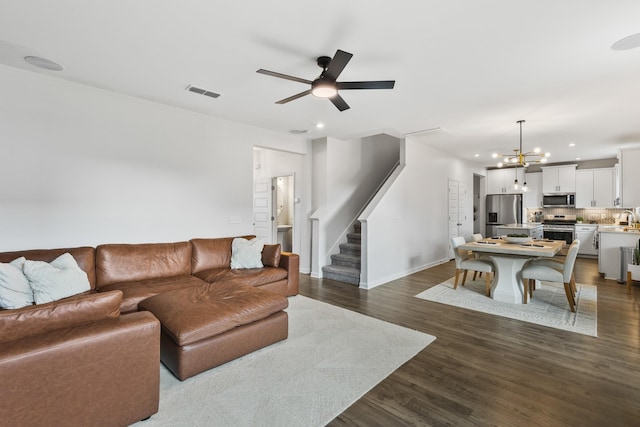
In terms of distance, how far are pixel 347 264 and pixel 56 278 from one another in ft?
13.8

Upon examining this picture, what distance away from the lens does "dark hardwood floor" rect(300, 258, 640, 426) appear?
76.4 inches

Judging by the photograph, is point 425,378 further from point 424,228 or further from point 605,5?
point 424,228

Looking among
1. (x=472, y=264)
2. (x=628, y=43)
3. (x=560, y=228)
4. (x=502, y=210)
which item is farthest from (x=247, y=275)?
(x=560, y=228)

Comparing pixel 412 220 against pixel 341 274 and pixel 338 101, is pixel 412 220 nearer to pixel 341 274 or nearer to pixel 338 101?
pixel 341 274

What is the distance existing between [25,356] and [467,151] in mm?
7815

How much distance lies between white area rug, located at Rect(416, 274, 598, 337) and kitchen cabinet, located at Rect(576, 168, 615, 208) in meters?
4.16

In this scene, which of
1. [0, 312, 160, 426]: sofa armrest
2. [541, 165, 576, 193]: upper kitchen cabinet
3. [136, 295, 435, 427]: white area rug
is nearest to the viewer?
[0, 312, 160, 426]: sofa armrest

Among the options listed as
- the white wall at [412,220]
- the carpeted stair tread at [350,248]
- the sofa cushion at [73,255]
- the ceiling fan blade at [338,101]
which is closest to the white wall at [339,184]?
the carpeted stair tread at [350,248]

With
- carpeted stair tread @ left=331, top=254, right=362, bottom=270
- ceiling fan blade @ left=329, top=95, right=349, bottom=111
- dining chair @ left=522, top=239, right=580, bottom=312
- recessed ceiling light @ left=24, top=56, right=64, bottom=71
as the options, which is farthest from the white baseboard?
recessed ceiling light @ left=24, top=56, right=64, bottom=71

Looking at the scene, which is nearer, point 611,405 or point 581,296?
point 611,405

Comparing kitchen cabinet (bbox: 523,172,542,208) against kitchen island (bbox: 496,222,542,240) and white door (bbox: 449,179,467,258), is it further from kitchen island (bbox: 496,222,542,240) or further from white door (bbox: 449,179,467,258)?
white door (bbox: 449,179,467,258)

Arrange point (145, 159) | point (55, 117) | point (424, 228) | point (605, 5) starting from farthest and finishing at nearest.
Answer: point (424, 228)
point (145, 159)
point (55, 117)
point (605, 5)

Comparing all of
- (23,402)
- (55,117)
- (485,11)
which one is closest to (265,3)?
(485,11)

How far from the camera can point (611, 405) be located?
6.70 feet
